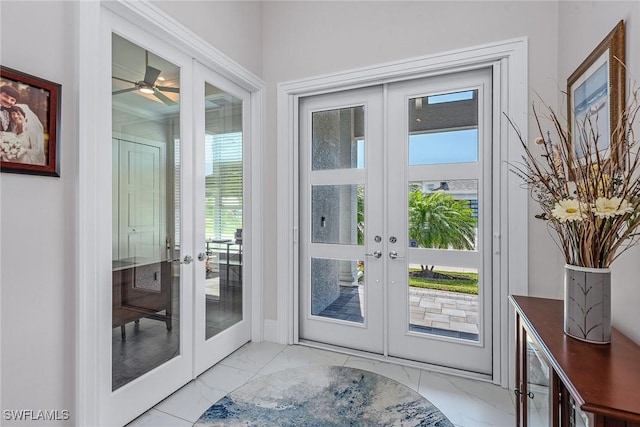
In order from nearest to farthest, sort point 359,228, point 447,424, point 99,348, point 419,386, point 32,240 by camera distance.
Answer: point 32,240 → point 99,348 → point 447,424 → point 419,386 → point 359,228

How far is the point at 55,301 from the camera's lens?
1446mm

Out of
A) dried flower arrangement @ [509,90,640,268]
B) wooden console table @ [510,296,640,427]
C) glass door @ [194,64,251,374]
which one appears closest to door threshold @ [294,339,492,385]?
glass door @ [194,64,251,374]

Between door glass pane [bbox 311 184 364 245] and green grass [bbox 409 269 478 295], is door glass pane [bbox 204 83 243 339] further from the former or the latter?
green grass [bbox 409 269 478 295]

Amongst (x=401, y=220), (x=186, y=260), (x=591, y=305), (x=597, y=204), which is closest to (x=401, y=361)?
(x=401, y=220)

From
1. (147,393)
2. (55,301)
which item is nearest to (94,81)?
(55,301)

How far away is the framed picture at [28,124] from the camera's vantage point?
126 centimetres

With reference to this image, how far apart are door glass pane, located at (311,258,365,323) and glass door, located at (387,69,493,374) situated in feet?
0.94

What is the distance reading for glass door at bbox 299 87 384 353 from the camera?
2.61 meters

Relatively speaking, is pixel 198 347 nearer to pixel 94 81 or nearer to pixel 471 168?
pixel 94 81

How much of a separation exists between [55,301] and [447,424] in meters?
2.14

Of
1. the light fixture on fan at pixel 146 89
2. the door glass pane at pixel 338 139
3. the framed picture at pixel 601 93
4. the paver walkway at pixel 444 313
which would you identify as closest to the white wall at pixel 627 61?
the framed picture at pixel 601 93

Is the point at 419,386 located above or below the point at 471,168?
below

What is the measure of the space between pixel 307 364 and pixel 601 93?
2.47 m

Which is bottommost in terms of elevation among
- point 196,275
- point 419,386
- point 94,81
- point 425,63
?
point 419,386
